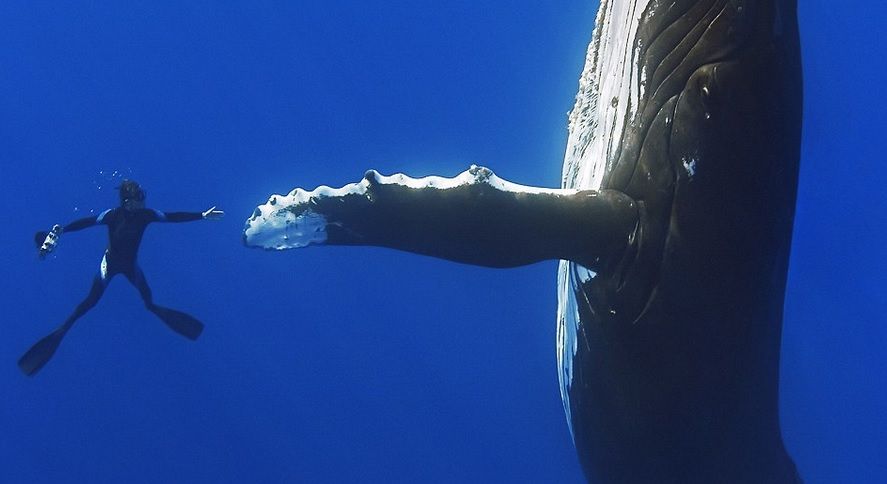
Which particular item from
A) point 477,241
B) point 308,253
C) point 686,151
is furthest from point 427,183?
point 308,253

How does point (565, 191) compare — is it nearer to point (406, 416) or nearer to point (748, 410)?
point (748, 410)

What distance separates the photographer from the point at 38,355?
39.1ft

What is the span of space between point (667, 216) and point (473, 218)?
2.56 ft

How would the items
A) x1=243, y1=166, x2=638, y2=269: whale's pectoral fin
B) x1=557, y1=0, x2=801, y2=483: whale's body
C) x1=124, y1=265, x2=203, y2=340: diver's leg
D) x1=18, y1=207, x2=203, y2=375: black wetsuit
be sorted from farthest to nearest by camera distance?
x1=124, y1=265, x2=203, y2=340: diver's leg, x1=18, y1=207, x2=203, y2=375: black wetsuit, x1=243, y1=166, x2=638, y2=269: whale's pectoral fin, x1=557, y1=0, x2=801, y2=483: whale's body

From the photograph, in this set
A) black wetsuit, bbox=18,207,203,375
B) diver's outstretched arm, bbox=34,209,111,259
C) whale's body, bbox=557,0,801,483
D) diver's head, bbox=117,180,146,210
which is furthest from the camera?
black wetsuit, bbox=18,207,203,375

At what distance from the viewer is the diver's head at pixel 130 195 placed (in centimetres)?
1152

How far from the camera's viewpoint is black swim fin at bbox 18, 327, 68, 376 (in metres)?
11.7

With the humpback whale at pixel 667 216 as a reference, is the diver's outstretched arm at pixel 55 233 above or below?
above

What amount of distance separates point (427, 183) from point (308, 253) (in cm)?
2621

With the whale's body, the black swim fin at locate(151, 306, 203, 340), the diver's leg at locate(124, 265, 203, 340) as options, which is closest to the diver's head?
the diver's leg at locate(124, 265, 203, 340)

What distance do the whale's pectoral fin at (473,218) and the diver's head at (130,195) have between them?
361 inches

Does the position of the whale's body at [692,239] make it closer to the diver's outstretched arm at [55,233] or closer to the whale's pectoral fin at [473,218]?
the whale's pectoral fin at [473,218]

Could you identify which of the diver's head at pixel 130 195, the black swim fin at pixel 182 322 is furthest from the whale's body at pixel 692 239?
the black swim fin at pixel 182 322

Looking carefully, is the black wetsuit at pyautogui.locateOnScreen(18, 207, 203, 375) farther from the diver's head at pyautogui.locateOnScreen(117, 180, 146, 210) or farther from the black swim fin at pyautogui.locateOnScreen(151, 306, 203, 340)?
the diver's head at pyautogui.locateOnScreen(117, 180, 146, 210)
